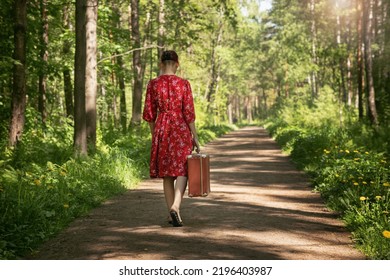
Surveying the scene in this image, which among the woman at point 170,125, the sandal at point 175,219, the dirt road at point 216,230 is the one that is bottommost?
the dirt road at point 216,230

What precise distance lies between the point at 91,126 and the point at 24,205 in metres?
7.01

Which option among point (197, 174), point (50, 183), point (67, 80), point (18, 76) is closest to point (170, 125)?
point (197, 174)

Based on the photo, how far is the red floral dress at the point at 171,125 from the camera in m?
6.35

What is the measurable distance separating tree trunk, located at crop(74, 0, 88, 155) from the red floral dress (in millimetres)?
5117

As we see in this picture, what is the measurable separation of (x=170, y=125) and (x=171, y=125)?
0.01 m

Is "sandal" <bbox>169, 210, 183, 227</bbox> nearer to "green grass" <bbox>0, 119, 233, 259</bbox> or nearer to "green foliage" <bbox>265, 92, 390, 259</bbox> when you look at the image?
"green grass" <bbox>0, 119, 233, 259</bbox>

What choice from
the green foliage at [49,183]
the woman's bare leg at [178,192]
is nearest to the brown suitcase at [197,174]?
the woman's bare leg at [178,192]

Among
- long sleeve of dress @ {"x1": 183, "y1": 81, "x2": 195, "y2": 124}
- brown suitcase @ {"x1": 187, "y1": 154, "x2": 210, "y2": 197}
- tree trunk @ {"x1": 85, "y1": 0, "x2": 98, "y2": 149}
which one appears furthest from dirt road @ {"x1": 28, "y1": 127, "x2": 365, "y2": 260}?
tree trunk @ {"x1": 85, "y1": 0, "x2": 98, "y2": 149}

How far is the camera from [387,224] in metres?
5.39

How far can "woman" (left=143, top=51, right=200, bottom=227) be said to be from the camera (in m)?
6.35

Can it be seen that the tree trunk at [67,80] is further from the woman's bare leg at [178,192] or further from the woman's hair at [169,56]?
the woman's bare leg at [178,192]

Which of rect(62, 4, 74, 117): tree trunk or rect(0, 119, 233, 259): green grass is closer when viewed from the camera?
rect(0, 119, 233, 259): green grass
